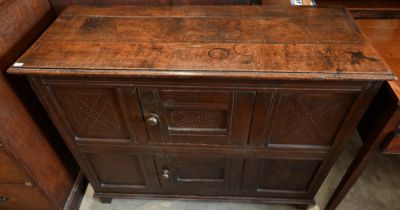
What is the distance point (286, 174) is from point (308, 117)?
0.35 metres

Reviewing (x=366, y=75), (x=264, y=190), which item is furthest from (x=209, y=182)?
(x=366, y=75)

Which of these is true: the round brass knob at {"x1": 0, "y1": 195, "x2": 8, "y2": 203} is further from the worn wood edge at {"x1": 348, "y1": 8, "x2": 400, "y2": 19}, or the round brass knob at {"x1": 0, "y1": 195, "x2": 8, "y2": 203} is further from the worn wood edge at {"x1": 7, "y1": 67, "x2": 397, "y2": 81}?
the worn wood edge at {"x1": 348, "y1": 8, "x2": 400, "y2": 19}

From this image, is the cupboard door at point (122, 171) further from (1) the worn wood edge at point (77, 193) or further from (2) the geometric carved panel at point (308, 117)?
(2) the geometric carved panel at point (308, 117)

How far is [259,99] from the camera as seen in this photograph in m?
0.82

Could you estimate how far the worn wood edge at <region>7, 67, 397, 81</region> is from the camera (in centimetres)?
72

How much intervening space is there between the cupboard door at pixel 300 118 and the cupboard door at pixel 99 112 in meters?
0.40

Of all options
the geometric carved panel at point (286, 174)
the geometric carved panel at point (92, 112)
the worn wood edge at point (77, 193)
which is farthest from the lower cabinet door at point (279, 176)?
the worn wood edge at point (77, 193)

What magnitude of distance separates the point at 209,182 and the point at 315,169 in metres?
0.44

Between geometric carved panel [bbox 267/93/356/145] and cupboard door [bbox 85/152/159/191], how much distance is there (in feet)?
1.72

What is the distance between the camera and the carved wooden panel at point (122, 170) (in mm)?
1110

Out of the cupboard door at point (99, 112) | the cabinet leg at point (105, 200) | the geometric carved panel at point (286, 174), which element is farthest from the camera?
the cabinet leg at point (105, 200)

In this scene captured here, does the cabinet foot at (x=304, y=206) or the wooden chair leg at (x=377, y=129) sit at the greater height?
the wooden chair leg at (x=377, y=129)

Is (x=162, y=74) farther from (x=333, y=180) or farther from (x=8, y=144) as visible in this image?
(x=333, y=180)

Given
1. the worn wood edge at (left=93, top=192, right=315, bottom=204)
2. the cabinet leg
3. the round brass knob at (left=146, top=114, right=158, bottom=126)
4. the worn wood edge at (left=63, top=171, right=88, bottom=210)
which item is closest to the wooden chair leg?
the worn wood edge at (left=93, top=192, right=315, bottom=204)
